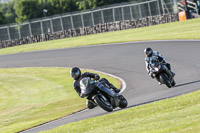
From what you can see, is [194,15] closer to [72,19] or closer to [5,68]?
[72,19]

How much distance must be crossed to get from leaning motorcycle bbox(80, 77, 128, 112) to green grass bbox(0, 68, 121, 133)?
2.88 metres

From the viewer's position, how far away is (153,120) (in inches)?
424

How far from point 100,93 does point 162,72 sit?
4.15 m

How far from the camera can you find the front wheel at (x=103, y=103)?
13.5 m

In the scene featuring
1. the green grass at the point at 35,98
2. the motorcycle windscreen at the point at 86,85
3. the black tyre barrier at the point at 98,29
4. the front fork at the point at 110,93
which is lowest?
the green grass at the point at 35,98

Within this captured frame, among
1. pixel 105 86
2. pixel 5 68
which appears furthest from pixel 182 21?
pixel 105 86

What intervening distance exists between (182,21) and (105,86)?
1324 inches

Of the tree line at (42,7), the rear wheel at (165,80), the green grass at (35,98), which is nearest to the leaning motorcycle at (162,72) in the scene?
the rear wheel at (165,80)

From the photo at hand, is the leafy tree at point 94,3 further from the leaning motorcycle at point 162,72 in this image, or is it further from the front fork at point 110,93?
the front fork at point 110,93

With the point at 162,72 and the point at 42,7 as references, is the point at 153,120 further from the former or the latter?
the point at 42,7

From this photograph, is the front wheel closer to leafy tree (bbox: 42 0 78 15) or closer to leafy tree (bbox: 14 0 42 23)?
leafy tree (bbox: 14 0 42 23)

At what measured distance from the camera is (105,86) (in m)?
13.8

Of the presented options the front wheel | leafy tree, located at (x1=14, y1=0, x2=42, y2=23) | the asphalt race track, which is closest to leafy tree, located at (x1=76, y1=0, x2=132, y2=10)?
leafy tree, located at (x1=14, y1=0, x2=42, y2=23)

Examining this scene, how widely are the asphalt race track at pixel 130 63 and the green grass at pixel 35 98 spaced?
1.28 m
